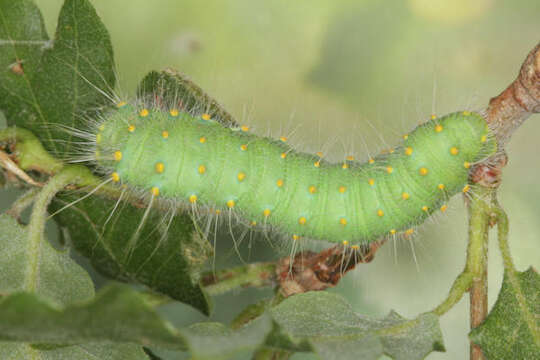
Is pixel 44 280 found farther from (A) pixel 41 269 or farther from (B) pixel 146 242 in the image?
(B) pixel 146 242

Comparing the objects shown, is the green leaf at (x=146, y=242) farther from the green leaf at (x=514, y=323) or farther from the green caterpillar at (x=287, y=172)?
the green leaf at (x=514, y=323)

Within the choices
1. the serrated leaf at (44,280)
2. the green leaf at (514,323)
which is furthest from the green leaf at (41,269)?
the green leaf at (514,323)

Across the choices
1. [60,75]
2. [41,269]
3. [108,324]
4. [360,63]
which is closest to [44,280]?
[41,269]

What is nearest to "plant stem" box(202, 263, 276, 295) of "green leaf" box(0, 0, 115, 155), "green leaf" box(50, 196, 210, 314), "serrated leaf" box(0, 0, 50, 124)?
"green leaf" box(50, 196, 210, 314)

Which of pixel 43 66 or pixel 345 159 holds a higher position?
pixel 345 159

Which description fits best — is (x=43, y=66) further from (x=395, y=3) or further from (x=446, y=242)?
(x=446, y=242)

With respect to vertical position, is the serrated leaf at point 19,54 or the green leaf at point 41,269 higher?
the serrated leaf at point 19,54

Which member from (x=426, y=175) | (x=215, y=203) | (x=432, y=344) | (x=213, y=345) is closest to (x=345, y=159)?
(x=426, y=175)

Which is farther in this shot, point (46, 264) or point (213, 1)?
point (213, 1)
